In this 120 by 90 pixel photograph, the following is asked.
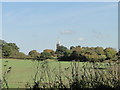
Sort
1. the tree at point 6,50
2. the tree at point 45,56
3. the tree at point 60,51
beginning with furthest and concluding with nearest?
1. the tree at point 60,51
2. the tree at point 6,50
3. the tree at point 45,56

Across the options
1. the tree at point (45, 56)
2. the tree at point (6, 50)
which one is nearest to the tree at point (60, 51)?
the tree at point (45, 56)

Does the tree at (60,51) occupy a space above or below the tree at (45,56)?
above

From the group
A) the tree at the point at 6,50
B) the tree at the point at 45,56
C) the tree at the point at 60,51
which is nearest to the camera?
the tree at the point at 45,56

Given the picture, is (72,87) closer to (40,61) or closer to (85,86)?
(85,86)

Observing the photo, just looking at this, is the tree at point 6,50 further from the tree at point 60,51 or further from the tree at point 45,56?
the tree at point 60,51

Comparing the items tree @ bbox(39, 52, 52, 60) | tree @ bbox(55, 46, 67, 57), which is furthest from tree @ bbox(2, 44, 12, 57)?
tree @ bbox(55, 46, 67, 57)

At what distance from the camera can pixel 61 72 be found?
4129mm

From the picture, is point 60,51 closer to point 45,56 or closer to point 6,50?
point 6,50

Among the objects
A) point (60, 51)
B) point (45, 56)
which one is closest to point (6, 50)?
point (45, 56)

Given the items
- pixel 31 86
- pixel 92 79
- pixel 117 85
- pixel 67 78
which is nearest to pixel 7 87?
pixel 31 86

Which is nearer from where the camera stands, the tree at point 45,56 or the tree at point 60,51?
the tree at point 45,56

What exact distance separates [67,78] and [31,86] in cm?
56

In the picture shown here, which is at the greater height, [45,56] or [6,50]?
[6,50]

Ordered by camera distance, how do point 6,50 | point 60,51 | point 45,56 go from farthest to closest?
point 60,51 → point 6,50 → point 45,56
